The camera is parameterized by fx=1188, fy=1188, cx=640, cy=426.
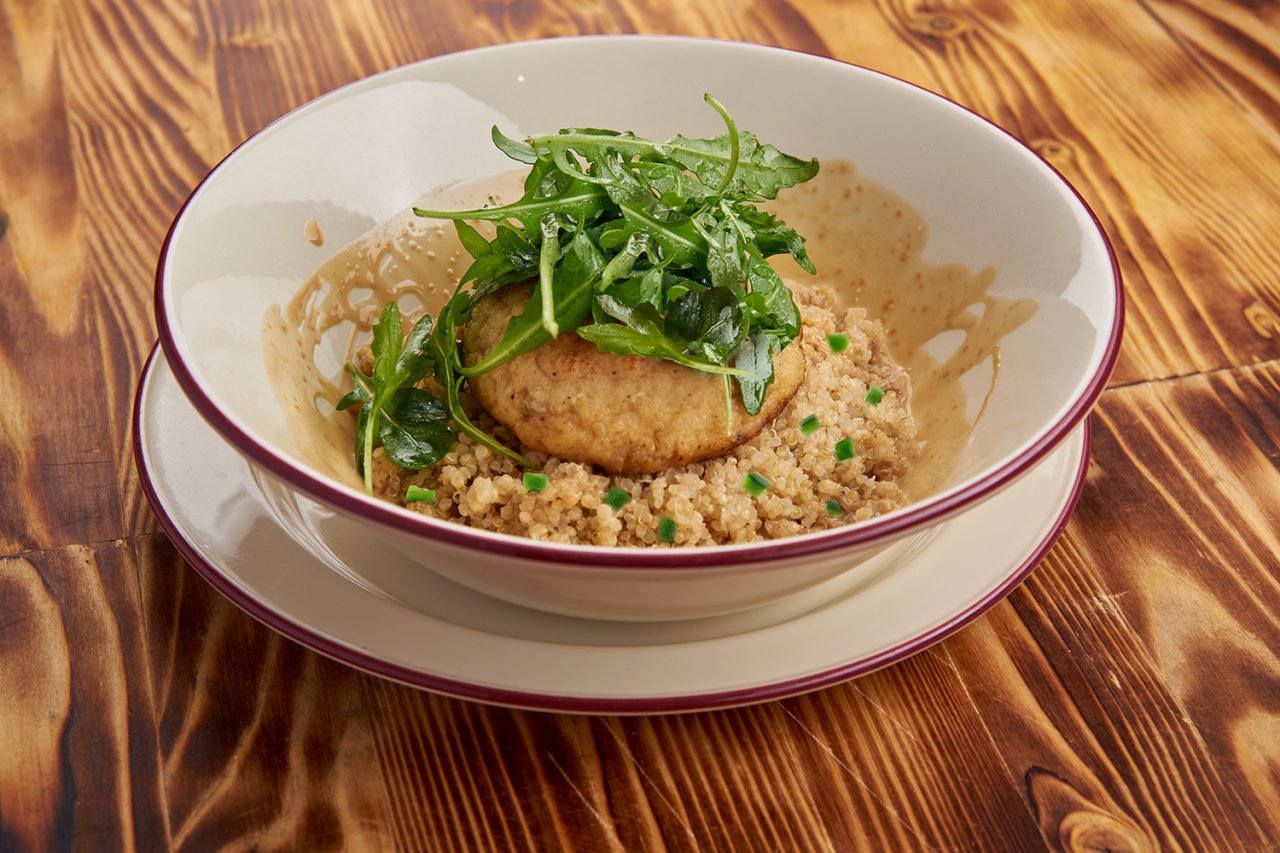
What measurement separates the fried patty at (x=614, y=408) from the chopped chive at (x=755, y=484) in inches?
3.5

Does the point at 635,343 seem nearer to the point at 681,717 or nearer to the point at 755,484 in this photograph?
the point at 755,484

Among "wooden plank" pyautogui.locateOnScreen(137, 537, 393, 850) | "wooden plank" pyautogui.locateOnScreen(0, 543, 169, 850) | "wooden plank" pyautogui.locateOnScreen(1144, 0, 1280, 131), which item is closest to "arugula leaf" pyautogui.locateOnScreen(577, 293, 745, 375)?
"wooden plank" pyautogui.locateOnScreen(137, 537, 393, 850)

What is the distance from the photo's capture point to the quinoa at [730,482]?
1973mm

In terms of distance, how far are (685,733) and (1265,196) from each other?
95.6 inches

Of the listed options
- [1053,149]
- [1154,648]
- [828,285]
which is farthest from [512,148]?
[1053,149]

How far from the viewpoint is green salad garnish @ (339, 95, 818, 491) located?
1986mm

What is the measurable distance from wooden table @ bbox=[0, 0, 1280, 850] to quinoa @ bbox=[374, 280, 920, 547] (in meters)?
0.30


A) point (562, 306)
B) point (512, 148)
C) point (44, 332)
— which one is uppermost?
point (512, 148)

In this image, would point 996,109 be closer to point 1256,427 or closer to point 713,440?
point 1256,427

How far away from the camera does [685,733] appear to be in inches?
75.0

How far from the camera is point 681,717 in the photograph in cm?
193

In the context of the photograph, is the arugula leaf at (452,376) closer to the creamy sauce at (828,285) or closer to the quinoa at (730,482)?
the quinoa at (730,482)

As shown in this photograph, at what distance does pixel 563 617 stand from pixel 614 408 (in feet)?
1.24

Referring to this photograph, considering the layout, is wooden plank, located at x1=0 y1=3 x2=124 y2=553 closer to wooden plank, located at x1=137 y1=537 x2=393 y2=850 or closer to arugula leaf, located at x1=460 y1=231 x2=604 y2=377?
wooden plank, located at x1=137 y1=537 x2=393 y2=850
